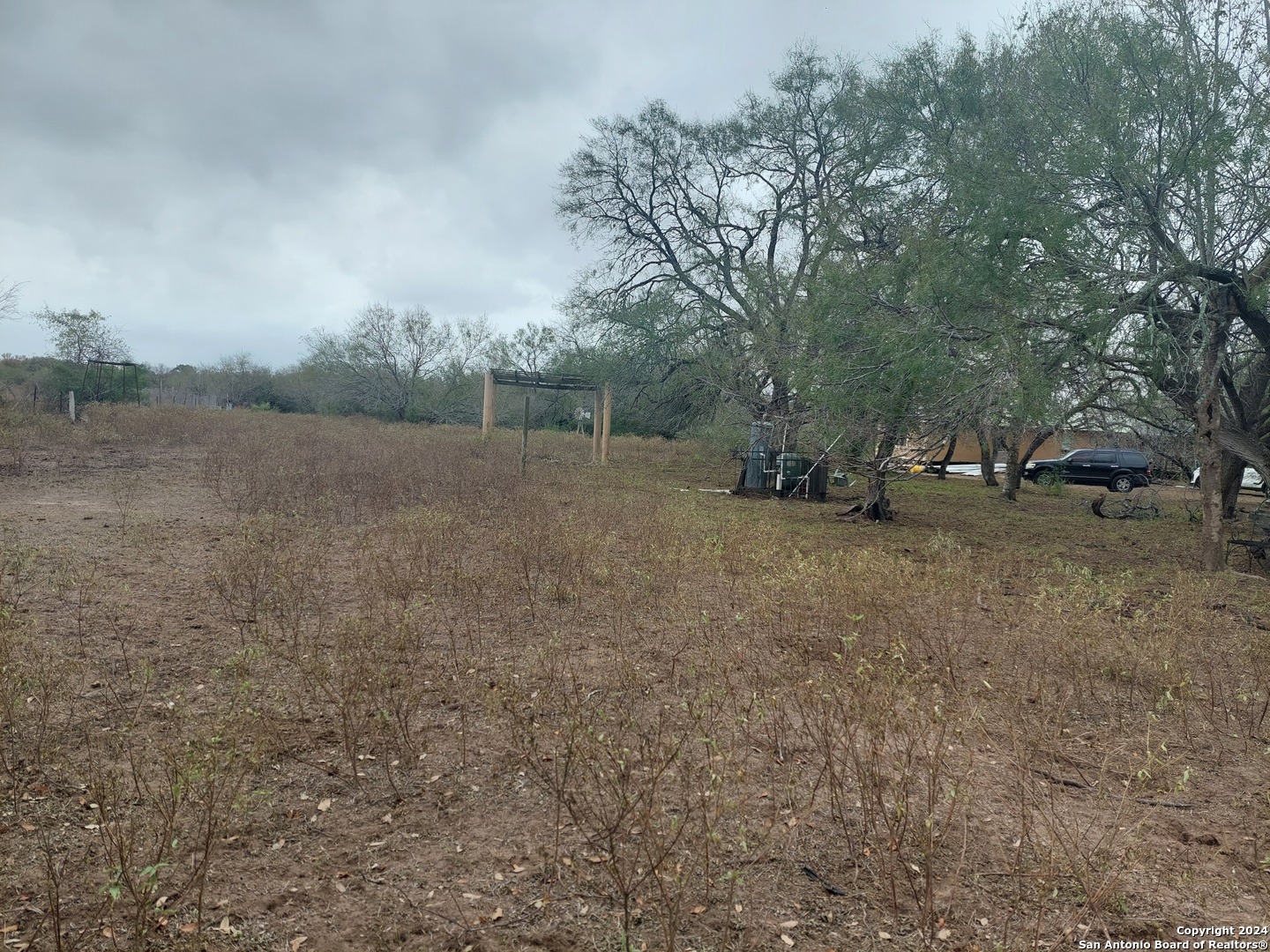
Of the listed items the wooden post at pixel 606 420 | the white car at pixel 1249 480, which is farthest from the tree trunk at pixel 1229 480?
the wooden post at pixel 606 420

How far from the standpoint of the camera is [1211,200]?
784 centimetres

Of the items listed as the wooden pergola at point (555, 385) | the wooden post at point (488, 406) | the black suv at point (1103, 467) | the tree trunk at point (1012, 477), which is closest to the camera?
the tree trunk at point (1012, 477)

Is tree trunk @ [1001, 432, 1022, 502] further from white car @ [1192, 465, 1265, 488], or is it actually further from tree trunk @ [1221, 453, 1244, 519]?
white car @ [1192, 465, 1265, 488]

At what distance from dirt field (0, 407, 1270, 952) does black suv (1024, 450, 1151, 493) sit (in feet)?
62.8

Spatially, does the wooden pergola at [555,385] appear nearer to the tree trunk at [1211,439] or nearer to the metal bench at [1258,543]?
the metal bench at [1258,543]

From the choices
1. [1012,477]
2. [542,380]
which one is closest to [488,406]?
[542,380]

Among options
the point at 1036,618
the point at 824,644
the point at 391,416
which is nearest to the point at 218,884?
the point at 824,644

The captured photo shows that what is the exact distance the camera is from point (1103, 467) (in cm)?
2531

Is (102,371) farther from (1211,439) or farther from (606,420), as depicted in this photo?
(1211,439)

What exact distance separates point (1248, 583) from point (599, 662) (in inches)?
294

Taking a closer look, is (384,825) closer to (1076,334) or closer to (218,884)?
(218,884)

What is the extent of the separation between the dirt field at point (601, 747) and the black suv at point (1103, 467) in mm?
19154

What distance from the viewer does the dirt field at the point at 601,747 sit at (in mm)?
2447

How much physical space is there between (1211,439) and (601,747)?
8147mm
